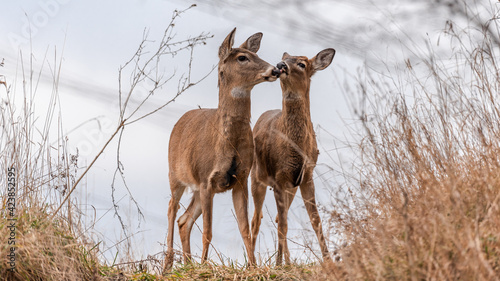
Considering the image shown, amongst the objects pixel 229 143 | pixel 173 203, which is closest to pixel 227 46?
pixel 229 143

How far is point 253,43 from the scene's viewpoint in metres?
8.13

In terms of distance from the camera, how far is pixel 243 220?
24.2 feet

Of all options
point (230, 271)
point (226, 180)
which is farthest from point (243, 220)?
point (230, 271)

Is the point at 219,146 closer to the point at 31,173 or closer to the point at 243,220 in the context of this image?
the point at 243,220

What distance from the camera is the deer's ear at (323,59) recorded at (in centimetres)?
802

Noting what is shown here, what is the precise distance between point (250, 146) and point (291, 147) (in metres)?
0.49

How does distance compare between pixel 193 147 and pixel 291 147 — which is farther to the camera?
pixel 193 147

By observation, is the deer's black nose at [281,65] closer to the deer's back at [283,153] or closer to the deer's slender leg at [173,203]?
the deer's back at [283,153]

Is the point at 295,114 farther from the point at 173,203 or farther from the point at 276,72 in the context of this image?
the point at 173,203

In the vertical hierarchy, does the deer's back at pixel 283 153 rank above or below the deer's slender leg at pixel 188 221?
above

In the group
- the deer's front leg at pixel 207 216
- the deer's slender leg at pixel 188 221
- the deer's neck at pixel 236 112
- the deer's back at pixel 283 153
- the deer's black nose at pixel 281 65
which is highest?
the deer's black nose at pixel 281 65

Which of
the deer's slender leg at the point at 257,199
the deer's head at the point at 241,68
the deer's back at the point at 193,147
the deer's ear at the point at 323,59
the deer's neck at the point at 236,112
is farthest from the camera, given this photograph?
the deer's slender leg at the point at 257,199

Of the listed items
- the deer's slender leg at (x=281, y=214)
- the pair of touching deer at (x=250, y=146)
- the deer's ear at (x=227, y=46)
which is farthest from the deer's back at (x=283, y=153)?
the deer's ear at (x=227, y=46)

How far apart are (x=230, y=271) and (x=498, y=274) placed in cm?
307
